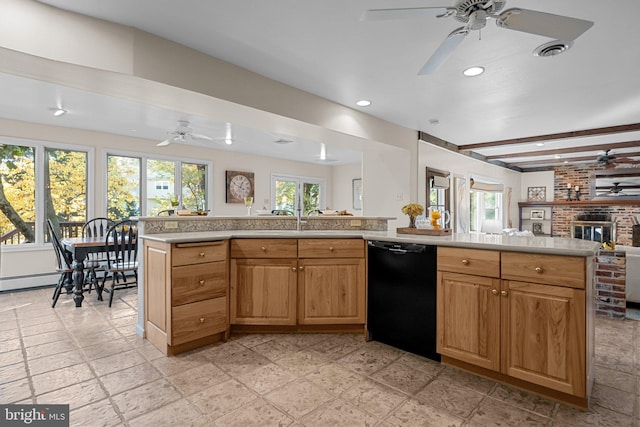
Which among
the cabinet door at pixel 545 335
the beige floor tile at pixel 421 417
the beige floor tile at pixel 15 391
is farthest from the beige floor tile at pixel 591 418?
the beige floor tile at pixel 15 391

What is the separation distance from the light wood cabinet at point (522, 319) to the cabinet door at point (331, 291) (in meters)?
0.75

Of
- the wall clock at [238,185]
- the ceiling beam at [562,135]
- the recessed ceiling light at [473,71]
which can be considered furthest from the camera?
the wall clock at [238,185]

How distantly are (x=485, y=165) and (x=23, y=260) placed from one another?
8948 millimetres

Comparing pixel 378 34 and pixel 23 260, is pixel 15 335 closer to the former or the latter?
pixel 23 260

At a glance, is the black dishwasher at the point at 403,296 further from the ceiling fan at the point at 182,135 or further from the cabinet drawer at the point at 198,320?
the ceiling fan at the point at 182,135

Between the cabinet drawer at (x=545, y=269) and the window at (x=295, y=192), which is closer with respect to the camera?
the cabinet drawer at (x=545, y=269)

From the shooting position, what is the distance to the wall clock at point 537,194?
956 centimetres

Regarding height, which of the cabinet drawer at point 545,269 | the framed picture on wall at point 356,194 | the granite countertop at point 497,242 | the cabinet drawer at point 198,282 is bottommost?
the cabinet drawer at point 198,282

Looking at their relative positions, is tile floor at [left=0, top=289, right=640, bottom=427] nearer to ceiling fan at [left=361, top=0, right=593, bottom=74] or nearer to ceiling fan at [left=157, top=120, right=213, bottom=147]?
ceiling fan at [left=361, top=0, right=593, bottom=74]

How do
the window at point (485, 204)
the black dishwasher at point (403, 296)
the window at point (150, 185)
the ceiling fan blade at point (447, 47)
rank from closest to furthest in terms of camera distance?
the ceiling fan blade at point (447, 47) < the black dishwasher at point (403, 296) < the window at point (150, 185) < the window at point (485, 204)

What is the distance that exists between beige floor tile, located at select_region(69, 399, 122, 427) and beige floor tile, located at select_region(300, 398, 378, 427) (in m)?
1.02

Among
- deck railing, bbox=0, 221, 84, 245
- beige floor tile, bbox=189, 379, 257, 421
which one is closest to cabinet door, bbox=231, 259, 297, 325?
beige floor tile, bbox=189, 379, 257, 421

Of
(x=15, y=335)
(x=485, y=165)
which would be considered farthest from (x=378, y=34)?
(x=485, y=165)

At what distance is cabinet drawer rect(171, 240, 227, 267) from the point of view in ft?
8.21
